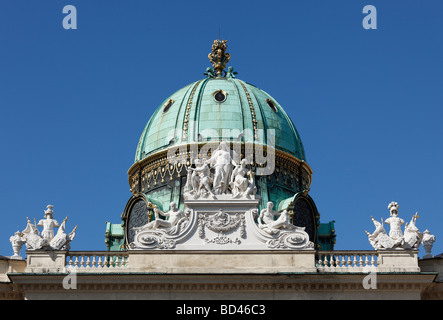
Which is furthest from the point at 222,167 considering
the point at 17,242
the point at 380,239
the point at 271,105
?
the point at 271,105

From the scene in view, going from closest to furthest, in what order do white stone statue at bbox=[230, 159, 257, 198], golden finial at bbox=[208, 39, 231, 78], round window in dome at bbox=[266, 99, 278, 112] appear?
1. white stone statue at bbox=[230, 159, 257, 198]
2. round window in dome at bbox=[266, 99, 278, 112]
3. golden finial at bbox=[208, 39, 231, 78]

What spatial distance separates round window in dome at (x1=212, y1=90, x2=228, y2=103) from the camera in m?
52.6

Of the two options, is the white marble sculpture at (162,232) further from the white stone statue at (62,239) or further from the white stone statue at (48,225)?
the white stone statue at (48,225)

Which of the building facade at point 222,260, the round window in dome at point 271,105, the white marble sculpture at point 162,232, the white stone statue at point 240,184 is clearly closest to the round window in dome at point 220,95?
the round window in dome at point 271,105

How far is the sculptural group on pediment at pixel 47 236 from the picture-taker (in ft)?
139

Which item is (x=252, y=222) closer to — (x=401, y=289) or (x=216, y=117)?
(x=401, y=289)

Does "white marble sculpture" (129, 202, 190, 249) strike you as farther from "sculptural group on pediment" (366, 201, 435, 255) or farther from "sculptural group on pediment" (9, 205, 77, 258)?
"sculptural group on pediment" (366, 201, 435, 255)

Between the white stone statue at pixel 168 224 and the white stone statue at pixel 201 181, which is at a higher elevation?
the white stone statue at pixel 201 181

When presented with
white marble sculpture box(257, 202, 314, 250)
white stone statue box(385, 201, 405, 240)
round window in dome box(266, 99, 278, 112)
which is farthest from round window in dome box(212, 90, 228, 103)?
white stone statue box(385, 201, 405, 240)

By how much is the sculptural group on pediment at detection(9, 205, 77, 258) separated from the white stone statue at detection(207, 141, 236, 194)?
19.3 feet

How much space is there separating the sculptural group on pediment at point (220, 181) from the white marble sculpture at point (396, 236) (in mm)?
5047

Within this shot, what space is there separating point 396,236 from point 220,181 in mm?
7194

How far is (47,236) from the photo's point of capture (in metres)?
42.8

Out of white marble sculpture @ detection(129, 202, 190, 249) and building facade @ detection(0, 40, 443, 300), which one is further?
white marble sculpture @ detection(129, 202, 190, 249)
